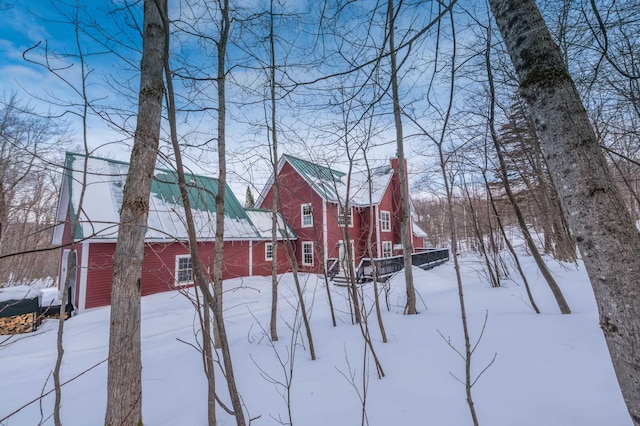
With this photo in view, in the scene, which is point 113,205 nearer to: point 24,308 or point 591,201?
point 24,308

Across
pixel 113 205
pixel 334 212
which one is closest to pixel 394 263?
pixel 334 212

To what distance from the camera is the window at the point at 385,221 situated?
640 inches

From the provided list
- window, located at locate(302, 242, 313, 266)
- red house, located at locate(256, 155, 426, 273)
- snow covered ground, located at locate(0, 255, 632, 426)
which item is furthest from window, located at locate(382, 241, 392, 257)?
snow covered ground, located at locate(0, 255, 632, 426)

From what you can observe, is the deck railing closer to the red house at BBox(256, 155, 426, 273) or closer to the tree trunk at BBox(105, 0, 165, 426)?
the red house at BBox(256, 155, 426, 273)

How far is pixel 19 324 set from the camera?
682 cm

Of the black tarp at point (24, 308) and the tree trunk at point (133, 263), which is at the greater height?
the tree trunk at point (133, 263)

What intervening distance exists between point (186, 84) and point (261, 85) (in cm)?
108

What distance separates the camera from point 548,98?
1.11 metres

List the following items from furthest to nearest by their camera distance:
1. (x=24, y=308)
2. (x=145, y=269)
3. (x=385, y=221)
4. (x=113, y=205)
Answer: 1. (x=385, y=221)
2. (x=113, y=205)
3. (x=145, y=269)
4. (x=24, y=308)

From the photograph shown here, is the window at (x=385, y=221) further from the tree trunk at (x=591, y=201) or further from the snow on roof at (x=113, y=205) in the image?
the tree trunk at (x=591, y=201)

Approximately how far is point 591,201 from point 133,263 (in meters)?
3.05

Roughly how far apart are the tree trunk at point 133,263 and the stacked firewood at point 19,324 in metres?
7.28

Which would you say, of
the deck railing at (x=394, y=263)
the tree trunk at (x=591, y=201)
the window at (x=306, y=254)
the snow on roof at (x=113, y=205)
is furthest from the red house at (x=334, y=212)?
the tree trunk at (x=591, y=201)

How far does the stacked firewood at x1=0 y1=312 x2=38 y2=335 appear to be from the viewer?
6.65 meters
